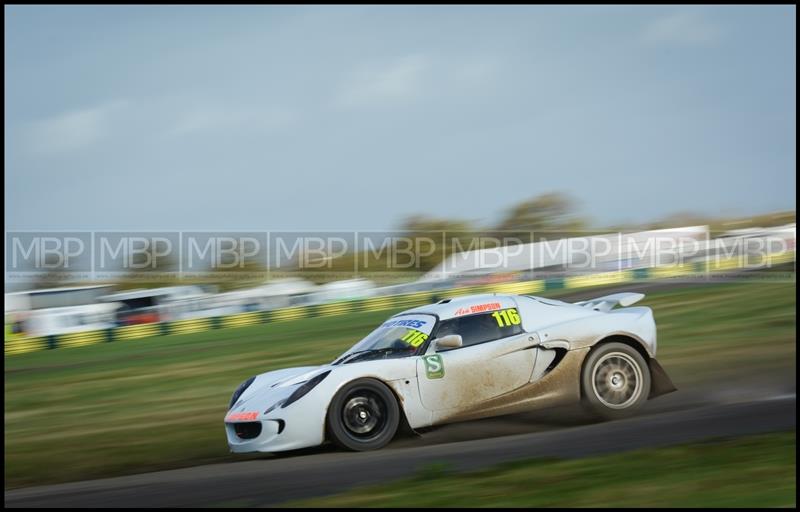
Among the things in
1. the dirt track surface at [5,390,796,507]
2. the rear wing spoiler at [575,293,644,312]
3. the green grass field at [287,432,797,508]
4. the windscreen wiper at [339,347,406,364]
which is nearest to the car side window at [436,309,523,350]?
the windscreen wiper at [339,347,406,364]

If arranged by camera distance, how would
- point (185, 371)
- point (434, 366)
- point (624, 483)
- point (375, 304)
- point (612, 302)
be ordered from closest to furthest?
point (624, 483), point (434, 366), point (612, 302), point (185, 371), point (375, 304)

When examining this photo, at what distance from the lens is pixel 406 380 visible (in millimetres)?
6984

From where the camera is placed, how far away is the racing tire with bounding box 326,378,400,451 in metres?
6.75

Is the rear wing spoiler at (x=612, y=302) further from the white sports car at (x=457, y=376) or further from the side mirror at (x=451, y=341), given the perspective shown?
the side mirror at (x=451, y=341)

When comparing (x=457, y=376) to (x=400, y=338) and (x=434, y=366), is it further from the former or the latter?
(x=400, y=338)

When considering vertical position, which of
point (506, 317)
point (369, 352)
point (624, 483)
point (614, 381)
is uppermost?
point (506, 317)

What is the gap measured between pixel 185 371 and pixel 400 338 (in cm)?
860

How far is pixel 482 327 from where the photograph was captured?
7.32m

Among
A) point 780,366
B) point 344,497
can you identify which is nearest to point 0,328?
point 344,497

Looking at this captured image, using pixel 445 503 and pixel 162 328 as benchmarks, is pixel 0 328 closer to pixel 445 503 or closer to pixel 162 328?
pixel 445 503

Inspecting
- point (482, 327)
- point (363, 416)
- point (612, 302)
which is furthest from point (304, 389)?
point (612, 302)

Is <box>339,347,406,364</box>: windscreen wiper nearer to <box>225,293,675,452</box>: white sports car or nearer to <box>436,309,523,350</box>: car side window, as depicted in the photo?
<box>225,293,675,452</box>: white sports car

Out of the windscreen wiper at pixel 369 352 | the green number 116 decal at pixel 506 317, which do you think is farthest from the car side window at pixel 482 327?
the windscreen wiper at pixel 369 352

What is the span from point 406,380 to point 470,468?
4.52 ft
